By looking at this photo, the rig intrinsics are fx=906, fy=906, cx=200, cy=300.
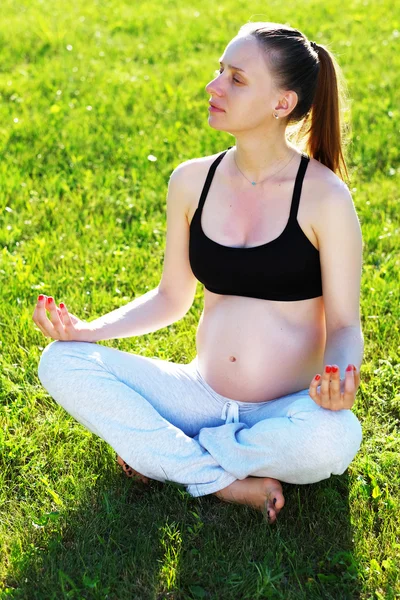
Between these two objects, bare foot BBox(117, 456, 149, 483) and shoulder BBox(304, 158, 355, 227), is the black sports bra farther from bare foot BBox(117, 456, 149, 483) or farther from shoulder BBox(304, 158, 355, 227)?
bare foot BBox(117, 456, 149, 483)

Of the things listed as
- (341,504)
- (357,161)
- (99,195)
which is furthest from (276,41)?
(357,161)

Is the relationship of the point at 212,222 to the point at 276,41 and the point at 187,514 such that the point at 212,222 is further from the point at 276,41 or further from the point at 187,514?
the point at 187,514

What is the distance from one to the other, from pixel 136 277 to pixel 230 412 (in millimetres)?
1640

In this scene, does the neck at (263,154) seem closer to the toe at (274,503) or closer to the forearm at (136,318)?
the forearm at (136,318)

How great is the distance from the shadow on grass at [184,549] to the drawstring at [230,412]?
1.03 ft

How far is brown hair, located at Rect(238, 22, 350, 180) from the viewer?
10.6 ft

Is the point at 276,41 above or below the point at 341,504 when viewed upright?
above

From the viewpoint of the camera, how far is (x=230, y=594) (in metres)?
2.81

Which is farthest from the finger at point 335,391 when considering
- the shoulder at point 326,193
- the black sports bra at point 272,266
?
the shoulder at point 326,193

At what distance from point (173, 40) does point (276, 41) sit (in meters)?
5.25

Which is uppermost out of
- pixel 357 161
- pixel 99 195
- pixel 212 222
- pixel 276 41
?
pixel 276 41

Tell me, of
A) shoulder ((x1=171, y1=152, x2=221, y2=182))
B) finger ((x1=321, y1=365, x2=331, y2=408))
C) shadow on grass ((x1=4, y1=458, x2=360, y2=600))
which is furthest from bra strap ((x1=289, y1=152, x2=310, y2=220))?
shadow on grass ((x1=4, y1=458, x2=360, y2=600))

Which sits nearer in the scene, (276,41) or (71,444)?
(276,41)

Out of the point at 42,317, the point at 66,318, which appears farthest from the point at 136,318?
the point at 42,317
